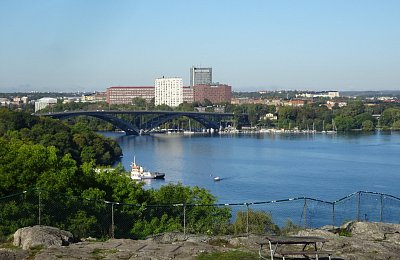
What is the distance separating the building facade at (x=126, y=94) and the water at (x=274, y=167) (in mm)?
75983

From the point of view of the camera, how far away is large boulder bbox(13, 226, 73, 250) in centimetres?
669

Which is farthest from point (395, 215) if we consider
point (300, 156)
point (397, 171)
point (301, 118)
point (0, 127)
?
point (301, 118)

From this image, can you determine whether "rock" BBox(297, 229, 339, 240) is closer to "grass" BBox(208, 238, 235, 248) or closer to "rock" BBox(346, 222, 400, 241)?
"rock" BBox(346, 222, 400, 241)

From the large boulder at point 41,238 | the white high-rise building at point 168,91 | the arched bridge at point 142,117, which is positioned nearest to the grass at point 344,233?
the large boulder at point 41,238

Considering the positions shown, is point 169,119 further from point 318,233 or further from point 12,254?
point 12,254

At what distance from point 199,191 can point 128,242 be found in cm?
928

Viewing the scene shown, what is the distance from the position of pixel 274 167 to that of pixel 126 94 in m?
99.4

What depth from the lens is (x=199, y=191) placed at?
16.3m

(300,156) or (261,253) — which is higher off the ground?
(261,253)

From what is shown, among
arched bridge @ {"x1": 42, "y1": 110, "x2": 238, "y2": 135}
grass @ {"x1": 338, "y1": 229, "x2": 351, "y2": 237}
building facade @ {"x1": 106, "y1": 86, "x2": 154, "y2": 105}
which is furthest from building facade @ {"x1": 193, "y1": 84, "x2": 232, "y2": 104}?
grass @ {"x1": 338, "y1": 229, "x2": 351, "y2": 237}

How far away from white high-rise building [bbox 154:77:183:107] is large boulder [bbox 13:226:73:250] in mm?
125081

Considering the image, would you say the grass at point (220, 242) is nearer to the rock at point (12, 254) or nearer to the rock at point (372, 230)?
the rock at point (372, 230)

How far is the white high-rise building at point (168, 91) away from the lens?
435ft

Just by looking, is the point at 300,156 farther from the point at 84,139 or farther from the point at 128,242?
the point at 128,242
